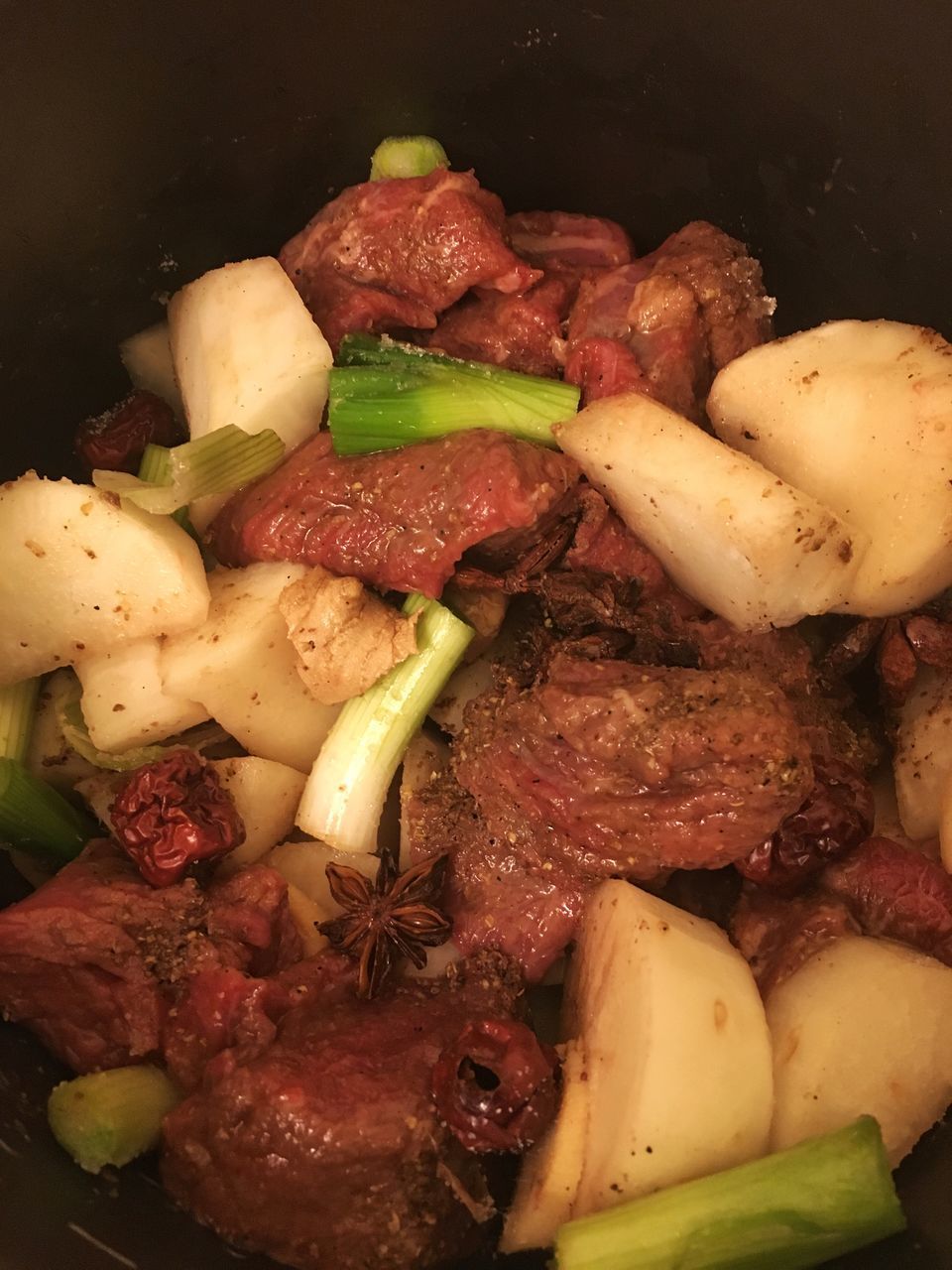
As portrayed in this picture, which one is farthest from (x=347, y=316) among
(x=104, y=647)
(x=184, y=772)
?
(x=184, y=772)

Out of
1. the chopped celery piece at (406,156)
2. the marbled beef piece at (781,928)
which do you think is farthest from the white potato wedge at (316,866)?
the chopped celery piece at (406,156)

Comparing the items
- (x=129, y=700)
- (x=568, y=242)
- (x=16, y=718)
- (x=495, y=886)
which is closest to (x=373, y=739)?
(x=495, y=886)

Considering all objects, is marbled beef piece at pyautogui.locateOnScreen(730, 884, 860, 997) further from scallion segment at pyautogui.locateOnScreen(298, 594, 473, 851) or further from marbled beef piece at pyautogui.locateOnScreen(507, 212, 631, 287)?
marbled beef piece at pyautogui.locateOnScreen(507, 212, 631, 287)

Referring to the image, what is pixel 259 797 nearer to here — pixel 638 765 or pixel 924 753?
pixel 638 765

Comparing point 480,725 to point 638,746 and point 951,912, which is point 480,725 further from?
point 951,912

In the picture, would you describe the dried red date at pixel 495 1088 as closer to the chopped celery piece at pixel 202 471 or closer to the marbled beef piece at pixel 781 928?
the marbled beef piece at pixel 781 928
